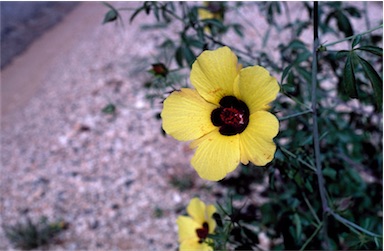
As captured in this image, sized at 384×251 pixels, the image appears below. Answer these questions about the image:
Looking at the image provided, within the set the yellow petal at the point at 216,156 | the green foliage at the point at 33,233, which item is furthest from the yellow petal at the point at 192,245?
the green foliage at the point at 33,233

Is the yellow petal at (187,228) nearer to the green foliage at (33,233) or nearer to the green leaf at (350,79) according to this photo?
the green leaf at (350,79)

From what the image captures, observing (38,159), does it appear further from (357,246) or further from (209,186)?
(357,246)

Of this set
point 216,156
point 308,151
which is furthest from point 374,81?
point 308,151

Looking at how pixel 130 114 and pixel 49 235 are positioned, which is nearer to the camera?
pixel 49 235

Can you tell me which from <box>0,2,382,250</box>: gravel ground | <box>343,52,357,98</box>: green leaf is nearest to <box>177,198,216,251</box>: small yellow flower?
<box>343,52,357,98</box>: green leaf

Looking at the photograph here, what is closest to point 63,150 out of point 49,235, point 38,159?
point 38,159

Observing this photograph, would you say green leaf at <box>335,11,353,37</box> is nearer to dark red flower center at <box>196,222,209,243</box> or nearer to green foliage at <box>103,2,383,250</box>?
green foliage at <box>103,2,383,250</box>
